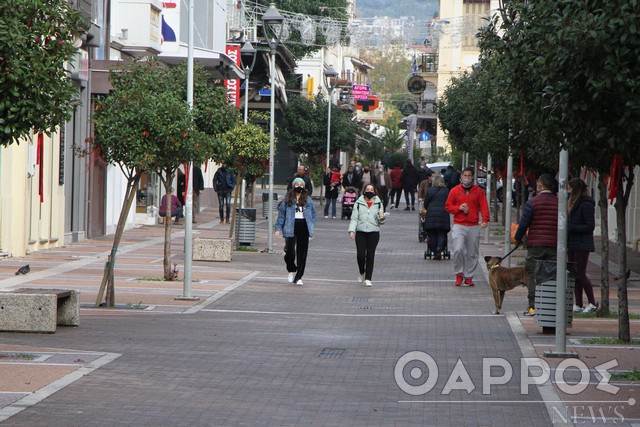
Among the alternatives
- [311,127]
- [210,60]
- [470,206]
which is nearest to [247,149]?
[210,60]

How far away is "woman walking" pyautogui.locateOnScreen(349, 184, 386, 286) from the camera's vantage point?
21109 mm

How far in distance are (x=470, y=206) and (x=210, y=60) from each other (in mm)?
18422

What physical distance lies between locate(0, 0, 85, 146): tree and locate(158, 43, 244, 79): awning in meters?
24.2

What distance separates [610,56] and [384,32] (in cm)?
3808

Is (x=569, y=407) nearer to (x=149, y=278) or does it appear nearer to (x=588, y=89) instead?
(x=588, y=89)

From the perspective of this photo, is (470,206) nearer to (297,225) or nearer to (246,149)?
(297,225)

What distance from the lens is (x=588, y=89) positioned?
1043cm

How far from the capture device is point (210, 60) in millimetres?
37625

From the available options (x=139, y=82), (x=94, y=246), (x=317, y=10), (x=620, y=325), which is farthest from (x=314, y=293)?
(x=317, y=10)

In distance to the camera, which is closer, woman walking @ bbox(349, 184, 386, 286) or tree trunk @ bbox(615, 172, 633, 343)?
tree trunk @ bbox(615, 172, 633, 343)

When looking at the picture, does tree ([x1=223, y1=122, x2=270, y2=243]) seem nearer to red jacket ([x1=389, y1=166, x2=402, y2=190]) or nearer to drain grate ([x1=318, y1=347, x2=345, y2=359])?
drain grate ([x1=318, y1=347, x2=345, y2=359])

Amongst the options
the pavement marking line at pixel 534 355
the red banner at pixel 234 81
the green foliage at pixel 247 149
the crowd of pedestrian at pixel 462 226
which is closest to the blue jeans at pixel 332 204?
the red banner at pixel 234 81

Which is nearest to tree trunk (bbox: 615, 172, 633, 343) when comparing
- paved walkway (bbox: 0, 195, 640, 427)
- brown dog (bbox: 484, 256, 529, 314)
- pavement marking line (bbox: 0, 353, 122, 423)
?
paved walkway (bbox: 0, 195, 640, 427)

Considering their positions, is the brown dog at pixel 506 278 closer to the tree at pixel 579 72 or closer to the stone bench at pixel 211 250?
the tree at pixel 579 72
